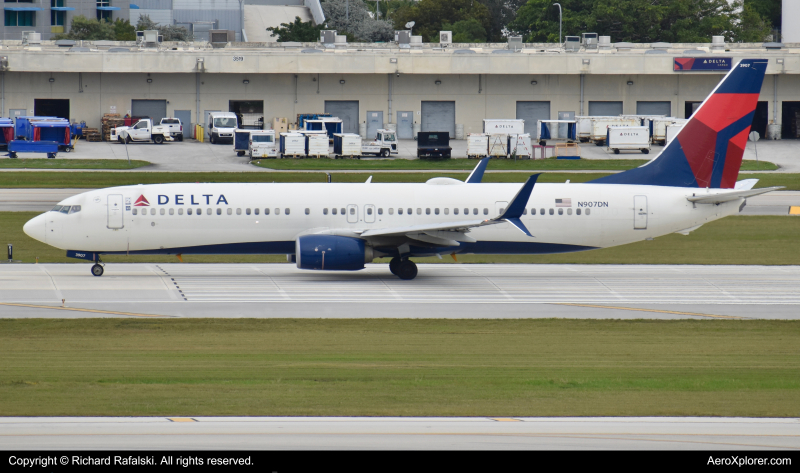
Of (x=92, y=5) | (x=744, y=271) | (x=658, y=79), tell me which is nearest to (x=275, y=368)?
(x=744, y=271)

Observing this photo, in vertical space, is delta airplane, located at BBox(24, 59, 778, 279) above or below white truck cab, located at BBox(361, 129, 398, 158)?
below

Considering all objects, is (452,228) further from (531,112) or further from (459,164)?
(531,112)

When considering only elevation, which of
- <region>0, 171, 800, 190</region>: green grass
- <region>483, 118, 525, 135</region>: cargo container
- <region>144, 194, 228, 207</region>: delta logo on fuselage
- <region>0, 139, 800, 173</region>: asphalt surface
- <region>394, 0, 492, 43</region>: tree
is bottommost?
<region>144, 194, 228, 207</region>: delta logo on fuselage

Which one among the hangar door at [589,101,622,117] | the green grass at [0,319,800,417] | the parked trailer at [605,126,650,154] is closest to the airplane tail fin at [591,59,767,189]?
the green grass at [0,319,800,417]

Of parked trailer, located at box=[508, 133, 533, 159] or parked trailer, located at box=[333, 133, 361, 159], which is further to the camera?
parked trailer, located at box=[508, 133, 533, 159]

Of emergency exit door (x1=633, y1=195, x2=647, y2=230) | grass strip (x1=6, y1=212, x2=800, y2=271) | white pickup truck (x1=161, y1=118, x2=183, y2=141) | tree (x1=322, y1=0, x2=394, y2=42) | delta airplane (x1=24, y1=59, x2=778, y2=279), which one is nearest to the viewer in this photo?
delta airplane (x1=24, y1=59, x2=778, y2=279)

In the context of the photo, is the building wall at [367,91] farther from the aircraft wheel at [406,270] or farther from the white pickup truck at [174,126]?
the aircraft wheel at [406,270]

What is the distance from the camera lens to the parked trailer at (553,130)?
9912 centimetres

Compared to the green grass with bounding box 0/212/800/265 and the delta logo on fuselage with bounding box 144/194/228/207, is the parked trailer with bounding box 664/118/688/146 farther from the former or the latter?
the delta logo on fuselage with bounding box 144/194/228/207

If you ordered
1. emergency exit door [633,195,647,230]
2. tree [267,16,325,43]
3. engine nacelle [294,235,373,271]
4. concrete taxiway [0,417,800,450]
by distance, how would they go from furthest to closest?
tree [267,16,325,43] < emergency exit door [633,195,647,230] < engine nacelle [294,235,373,271] < concrete taxiway [0,417,800,450]

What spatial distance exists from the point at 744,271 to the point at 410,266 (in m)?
14.5

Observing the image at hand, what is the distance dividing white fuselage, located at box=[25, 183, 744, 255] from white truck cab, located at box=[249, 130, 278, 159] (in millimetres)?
46794

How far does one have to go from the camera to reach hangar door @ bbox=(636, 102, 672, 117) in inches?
4053

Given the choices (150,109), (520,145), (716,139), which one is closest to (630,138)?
(520,145)
